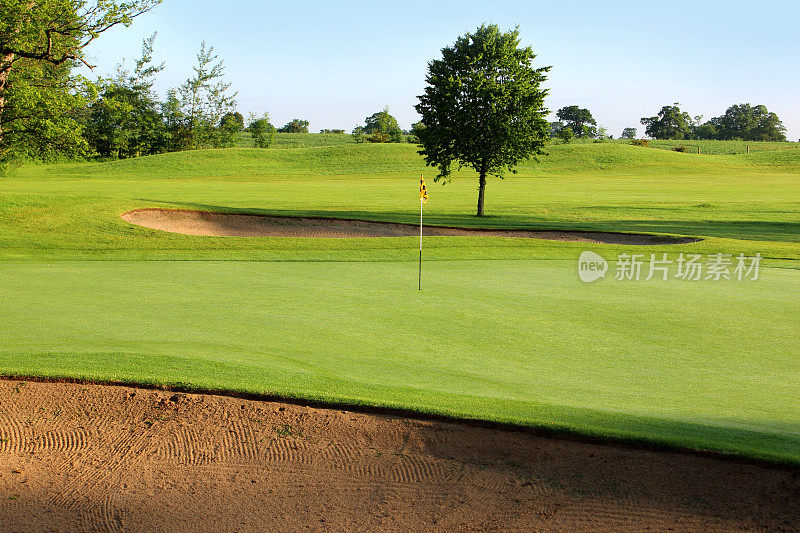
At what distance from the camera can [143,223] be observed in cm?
2358

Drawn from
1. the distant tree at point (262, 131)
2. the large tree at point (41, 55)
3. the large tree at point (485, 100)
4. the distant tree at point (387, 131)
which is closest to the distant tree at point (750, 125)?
the distant tree at point (387, 131)

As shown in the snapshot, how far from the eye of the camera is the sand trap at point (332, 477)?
177 inches

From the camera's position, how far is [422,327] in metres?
8.98

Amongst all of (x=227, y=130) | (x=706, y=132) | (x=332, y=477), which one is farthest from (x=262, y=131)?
(x=706, y=132)

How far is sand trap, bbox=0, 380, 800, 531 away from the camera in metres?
4.50

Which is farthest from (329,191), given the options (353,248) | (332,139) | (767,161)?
(332,139)

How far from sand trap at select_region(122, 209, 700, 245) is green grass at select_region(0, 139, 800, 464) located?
7.11ft

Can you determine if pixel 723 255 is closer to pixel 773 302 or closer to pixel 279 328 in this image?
pixel 773 302

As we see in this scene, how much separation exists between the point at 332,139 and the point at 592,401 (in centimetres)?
9622

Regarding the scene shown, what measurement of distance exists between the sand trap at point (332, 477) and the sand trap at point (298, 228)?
1737 centimetres

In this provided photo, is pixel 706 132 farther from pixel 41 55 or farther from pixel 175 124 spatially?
pixel 41 55

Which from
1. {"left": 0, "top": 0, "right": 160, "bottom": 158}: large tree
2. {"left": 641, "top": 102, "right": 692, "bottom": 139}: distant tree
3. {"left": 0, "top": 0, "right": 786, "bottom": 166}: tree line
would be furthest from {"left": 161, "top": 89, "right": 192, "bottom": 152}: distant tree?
{"left": 641, "top": 102, "right": 692, "bottom": 139}: distant tree

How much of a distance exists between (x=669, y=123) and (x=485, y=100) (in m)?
134

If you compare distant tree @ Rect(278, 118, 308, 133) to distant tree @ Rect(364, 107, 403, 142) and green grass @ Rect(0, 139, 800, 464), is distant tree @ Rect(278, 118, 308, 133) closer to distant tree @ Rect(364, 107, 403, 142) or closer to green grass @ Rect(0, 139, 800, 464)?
distant tree @ Rect(364, 107, 403, 142)
